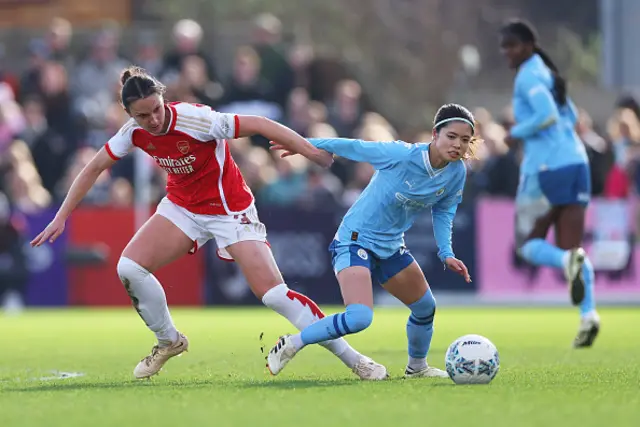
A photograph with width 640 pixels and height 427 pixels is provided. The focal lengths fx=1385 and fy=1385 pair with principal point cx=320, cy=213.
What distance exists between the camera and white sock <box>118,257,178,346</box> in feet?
29.1

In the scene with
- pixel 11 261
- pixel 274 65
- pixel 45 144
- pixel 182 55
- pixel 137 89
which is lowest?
pixel 11 261

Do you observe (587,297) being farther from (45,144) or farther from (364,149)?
(45,144)

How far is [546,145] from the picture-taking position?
12.0 meters

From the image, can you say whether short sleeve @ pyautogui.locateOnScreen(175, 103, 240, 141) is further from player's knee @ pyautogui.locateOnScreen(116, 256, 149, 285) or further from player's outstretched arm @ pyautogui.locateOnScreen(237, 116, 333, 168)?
player's knee @ pyautogui.locateOnScreen(116, 256, 149, 285)

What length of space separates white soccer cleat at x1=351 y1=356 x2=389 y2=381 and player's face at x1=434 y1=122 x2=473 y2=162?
1.35 m

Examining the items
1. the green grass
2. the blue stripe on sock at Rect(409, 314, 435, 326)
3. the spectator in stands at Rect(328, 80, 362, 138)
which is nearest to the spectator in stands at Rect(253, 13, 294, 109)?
the spectator in stands at Rect(328, 80, 362, 138)

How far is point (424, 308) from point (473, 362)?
81cm

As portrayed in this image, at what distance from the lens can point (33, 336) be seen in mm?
13570

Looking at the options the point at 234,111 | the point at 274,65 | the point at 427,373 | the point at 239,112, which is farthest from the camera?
the point at 274,65

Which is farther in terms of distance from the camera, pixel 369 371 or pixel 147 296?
pixel 147 296

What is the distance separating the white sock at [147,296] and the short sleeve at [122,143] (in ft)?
2.24

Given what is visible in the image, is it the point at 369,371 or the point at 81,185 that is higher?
the point at 81,185

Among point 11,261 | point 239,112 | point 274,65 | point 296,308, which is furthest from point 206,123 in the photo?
point 274,65

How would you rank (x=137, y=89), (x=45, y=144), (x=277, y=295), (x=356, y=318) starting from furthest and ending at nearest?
1. (x=45, y=144)
2. (x=277, y=295)
3. (x=137, y=89)
4. (x=356, y=318)
